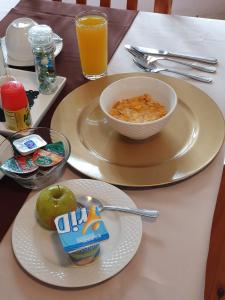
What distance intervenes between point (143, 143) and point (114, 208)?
206 millimetres

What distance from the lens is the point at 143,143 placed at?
0.87m

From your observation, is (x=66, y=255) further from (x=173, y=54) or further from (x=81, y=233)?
(x=173, y=54)

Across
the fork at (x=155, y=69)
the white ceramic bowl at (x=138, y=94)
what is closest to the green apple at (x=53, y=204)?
the white ceramic bowl at (x=138, y=94)

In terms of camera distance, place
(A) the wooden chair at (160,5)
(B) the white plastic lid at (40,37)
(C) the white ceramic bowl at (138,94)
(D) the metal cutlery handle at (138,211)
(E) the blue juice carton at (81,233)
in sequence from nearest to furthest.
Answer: (E) the blue juice carton at (81,233)
(D) the metal cutlery handle at (138,211)
(C) the white ceramic bowl at (138,94)
(B) the white plastic lid at (40,37)
(A) the wooden chair at (160,5)

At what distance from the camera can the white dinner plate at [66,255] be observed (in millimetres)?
619

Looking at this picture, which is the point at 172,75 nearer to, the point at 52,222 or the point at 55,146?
the point at 55,146

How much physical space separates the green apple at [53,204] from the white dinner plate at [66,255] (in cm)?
2

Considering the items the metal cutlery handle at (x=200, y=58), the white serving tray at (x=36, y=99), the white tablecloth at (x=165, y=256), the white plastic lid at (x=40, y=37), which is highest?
the white plastic lid at (x=40, y=37)

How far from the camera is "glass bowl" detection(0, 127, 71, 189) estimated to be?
78cm

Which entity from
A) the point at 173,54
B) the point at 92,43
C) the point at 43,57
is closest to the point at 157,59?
the point at 173,54

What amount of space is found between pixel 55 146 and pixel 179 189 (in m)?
0.27

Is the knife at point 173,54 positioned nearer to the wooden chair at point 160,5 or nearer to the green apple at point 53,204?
the wooden chair at point 160,5

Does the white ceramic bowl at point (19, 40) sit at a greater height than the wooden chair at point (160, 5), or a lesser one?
greater

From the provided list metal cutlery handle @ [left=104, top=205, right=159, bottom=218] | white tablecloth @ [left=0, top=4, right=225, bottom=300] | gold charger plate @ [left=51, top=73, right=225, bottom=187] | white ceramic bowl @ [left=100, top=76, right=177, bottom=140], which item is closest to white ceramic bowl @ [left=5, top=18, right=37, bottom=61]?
gold charger plate @ [left=51, top=73, right=225, bottom=187]
